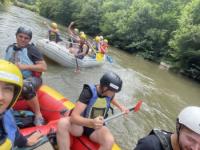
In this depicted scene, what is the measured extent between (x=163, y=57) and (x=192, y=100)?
1088cm

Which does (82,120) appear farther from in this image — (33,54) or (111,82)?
(33,54)

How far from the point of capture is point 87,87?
3.34 meters

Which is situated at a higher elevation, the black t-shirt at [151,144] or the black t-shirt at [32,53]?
the black t-shirt at [151,144]

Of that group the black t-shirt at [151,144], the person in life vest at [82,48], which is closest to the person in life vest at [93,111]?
the black t-shirt at [151,144]

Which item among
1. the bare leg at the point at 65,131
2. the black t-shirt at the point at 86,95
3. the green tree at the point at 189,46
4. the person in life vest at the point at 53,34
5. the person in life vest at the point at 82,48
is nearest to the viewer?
the black t-shirt at the point at 86,95

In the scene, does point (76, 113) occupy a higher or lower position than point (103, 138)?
higher

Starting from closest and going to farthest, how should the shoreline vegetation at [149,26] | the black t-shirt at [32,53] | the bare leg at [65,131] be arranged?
the bare leg at [65,131] < the black t-shirt at [32,53] < the shoreline vegetation at [149,26]

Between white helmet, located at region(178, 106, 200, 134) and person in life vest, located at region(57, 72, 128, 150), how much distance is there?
1.49m

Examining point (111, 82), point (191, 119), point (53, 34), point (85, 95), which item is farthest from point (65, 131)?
point (53, 34)

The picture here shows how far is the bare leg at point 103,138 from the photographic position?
11.0 feet

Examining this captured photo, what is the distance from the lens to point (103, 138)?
3.37 metres

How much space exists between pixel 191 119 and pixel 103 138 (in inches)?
67.1

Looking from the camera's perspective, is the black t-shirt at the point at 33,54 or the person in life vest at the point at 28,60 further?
the black t-shirt at the point at 33,54

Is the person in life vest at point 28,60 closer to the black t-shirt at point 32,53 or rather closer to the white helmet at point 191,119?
the black t-shirt at point 32,53
